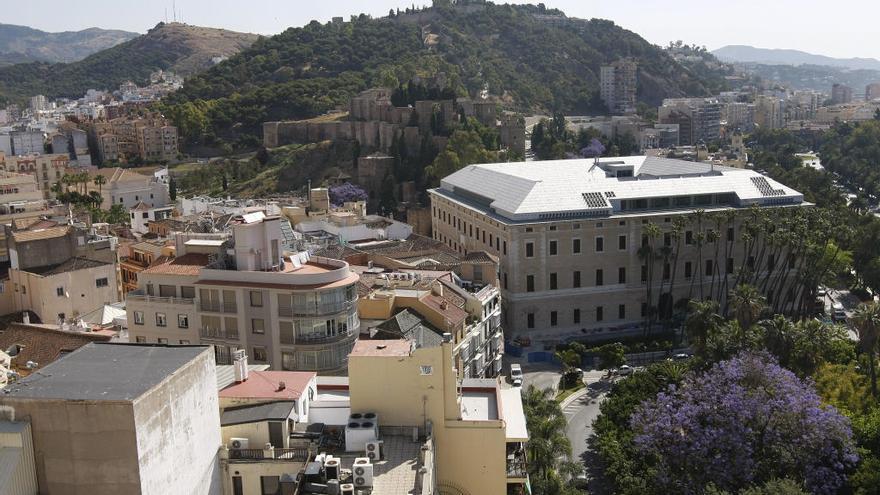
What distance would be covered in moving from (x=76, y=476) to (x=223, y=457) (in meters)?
3.92

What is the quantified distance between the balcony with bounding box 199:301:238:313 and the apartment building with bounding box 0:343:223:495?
620 inches

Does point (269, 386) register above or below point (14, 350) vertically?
above

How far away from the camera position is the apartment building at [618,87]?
196625 millimetres

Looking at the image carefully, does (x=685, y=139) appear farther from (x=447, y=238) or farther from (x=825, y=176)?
(x=447, y=238)

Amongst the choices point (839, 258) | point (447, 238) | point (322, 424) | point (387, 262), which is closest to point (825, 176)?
→ point (839, 258)

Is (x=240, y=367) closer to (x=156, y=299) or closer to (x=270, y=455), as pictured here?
(x=270, y=455)

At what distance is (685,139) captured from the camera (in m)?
172

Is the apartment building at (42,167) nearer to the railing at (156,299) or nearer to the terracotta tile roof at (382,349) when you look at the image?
the railing at (156,299)

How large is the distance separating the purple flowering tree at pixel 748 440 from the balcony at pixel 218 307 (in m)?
15.9

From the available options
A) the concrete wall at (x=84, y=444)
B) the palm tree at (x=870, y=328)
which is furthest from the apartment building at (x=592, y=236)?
the concrete wall at (x=84, y=444)

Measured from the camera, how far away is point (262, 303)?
109ft

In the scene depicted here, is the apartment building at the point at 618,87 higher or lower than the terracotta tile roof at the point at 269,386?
higher

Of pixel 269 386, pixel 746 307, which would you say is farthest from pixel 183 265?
pixel 746 307

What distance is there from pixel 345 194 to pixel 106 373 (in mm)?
79413
